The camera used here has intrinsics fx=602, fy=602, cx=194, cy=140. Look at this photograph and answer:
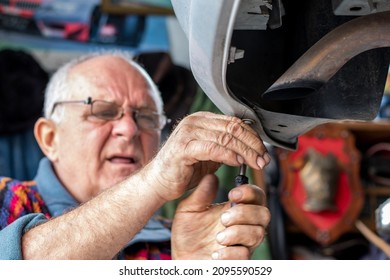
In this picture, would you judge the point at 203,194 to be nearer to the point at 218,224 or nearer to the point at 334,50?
the point at 218,224

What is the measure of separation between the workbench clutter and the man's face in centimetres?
61

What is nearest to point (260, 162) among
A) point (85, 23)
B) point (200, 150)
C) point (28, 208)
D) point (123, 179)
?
point (200, 150)

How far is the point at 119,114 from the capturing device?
83cm

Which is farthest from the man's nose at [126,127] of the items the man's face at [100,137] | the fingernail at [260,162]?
the fingernail at [260,162]

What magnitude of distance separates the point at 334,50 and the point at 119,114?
19.0 inches

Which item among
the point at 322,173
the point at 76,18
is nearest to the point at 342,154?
the point at 322,173

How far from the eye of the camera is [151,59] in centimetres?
130

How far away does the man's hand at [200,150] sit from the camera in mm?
446

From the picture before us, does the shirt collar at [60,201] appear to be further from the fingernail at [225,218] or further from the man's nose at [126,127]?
the fingernail at [225,218]

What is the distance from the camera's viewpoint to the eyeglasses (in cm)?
83

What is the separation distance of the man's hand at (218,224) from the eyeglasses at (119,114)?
0.28 meters

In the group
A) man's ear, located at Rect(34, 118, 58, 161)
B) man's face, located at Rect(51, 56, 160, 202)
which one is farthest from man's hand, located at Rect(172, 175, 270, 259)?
man's ear, located at Rect(34, 118, 58, 161)
